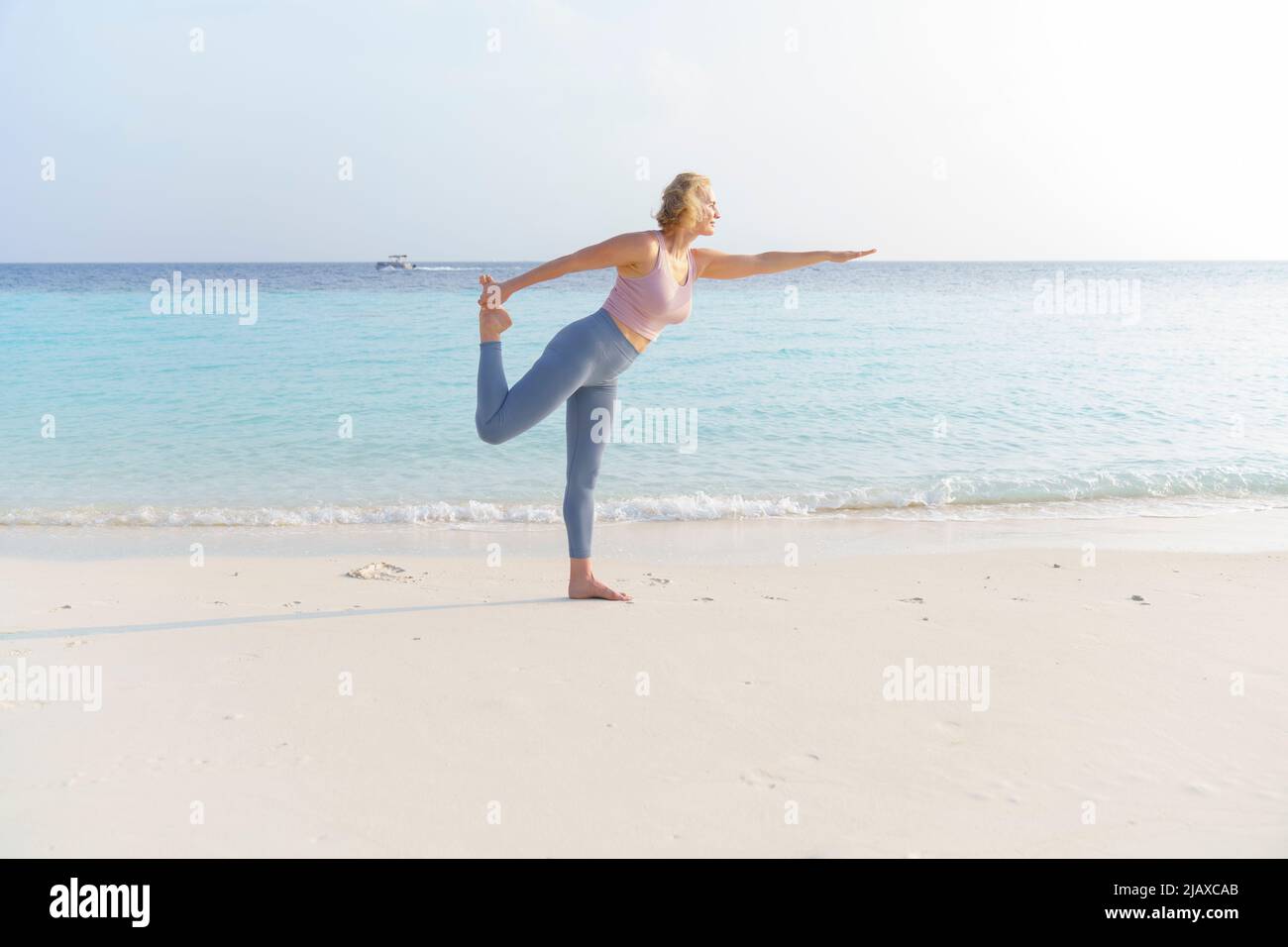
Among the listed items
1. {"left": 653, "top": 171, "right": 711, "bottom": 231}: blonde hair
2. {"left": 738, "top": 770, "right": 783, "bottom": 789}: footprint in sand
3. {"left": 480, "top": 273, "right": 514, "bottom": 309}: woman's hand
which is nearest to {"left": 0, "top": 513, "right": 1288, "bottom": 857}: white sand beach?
{"left": 738, "top": 770, "right": 783, "bottom": 789}: footprint in sand

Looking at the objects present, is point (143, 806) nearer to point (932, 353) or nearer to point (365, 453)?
point (365, 453)

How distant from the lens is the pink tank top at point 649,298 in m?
4.44

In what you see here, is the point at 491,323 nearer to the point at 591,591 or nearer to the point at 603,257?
the point at 603,257

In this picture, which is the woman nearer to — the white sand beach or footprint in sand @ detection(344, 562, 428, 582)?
the white sand beach

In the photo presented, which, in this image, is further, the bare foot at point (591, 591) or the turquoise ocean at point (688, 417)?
the turquoise ocean at point (688, 417)

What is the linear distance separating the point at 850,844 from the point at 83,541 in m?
6.56

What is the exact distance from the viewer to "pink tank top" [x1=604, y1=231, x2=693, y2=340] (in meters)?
4.44

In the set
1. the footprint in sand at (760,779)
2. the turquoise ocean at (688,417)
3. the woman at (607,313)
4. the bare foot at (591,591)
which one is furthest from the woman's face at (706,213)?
the turquoise ocean at (688,417)

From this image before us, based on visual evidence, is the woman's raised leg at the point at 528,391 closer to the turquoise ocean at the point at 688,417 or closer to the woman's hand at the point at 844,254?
the woman's hand at the point at 844,254

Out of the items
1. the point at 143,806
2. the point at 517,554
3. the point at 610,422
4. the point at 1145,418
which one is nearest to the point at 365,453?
the point at 517,554

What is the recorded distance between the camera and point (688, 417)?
1266 cm

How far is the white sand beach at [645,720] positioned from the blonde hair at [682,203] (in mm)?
1867

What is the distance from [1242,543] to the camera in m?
7.05

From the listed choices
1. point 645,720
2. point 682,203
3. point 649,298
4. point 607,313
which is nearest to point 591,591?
point 607,313
